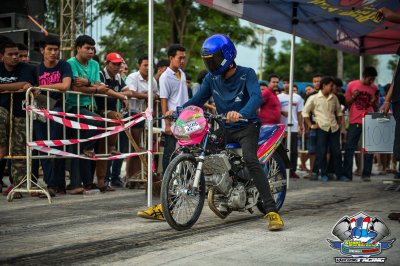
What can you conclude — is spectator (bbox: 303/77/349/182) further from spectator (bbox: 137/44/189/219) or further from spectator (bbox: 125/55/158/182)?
spectator (bbox: 137/44/189/219)

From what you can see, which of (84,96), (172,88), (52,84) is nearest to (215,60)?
(172,88)

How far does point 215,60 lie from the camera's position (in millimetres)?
7027

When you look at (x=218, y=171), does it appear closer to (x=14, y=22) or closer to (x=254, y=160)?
(x=254, y=160)

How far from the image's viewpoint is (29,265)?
16.6ft

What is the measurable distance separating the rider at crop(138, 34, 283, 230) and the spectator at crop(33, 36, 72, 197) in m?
3.10

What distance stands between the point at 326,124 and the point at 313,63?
6523cm

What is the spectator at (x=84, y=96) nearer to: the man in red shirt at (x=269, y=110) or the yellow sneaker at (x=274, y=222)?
the yellow sneaker at (x=274, y=222)

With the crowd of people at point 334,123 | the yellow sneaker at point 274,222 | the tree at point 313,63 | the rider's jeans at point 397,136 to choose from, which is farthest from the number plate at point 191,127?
the tree at point 313,63

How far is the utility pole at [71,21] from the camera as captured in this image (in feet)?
80.5

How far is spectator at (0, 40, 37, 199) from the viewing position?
31.9 ft

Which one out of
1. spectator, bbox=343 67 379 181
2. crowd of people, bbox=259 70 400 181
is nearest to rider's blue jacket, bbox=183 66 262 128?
crowd of people, bbox=259 70 400 181

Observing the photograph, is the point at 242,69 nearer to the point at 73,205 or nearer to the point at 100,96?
the point at 73,205

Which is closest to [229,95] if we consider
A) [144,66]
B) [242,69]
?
[242,69]

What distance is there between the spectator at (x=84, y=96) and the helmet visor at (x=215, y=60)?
3.51m
